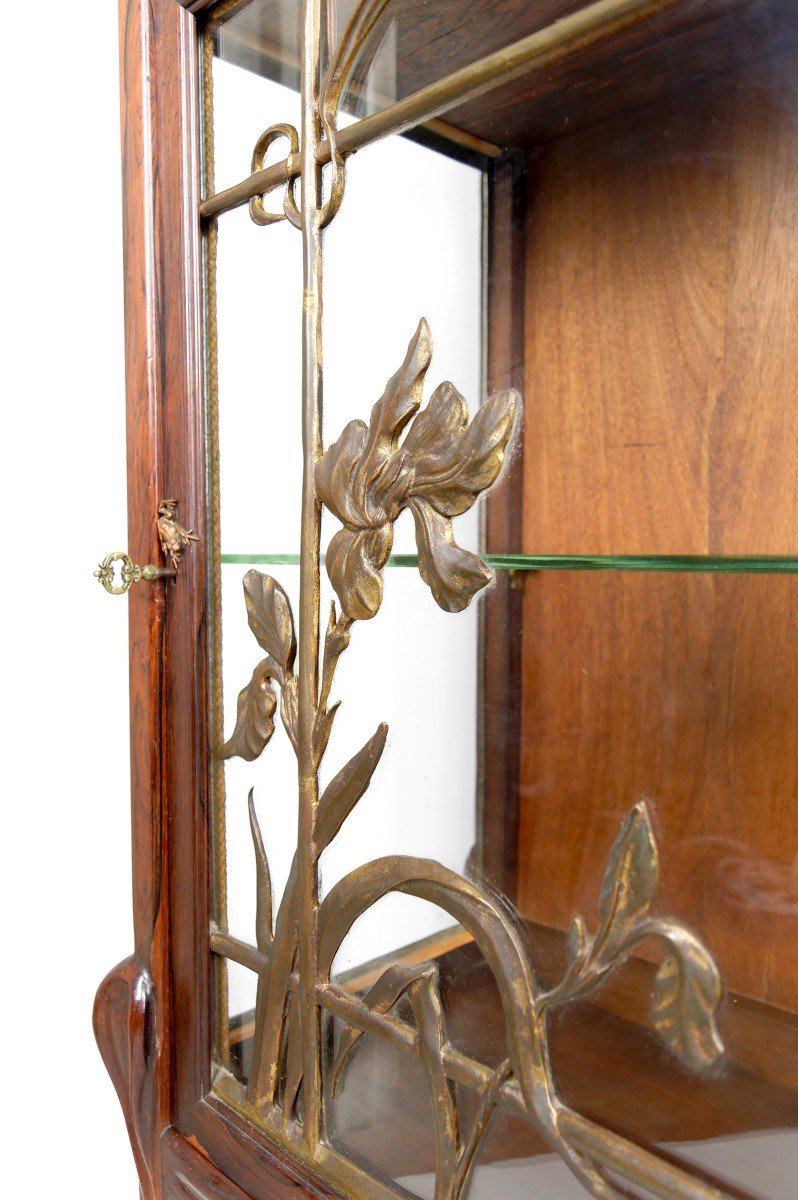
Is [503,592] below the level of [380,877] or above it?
above

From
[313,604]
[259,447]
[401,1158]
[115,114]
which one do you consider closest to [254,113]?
[259,447]

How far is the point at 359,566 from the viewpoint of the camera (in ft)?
1.79

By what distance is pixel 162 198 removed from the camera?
0.67m

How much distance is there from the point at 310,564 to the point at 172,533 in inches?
5.6

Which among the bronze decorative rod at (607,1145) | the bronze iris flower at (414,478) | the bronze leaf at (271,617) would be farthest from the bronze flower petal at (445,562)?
the bronze decorative rod at (607,1145)

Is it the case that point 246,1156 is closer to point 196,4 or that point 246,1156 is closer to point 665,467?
point 665,467

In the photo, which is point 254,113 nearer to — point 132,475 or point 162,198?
point 162,198

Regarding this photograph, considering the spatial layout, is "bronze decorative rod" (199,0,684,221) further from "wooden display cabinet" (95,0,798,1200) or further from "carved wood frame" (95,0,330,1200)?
"carved wood frame" (95,0,330,1200)

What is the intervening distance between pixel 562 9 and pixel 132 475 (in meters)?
0.41

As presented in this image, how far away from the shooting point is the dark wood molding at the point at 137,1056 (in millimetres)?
695

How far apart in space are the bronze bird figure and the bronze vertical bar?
13 cm

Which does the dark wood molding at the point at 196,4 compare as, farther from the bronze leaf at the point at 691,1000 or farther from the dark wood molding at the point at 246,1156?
the dark wood molding at the point at 246,1156

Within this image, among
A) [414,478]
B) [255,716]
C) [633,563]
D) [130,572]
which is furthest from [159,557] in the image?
[633,563]

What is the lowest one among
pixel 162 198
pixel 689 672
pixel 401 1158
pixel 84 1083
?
pixel 84 1083
